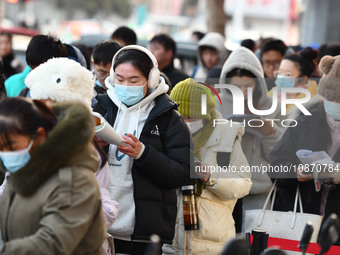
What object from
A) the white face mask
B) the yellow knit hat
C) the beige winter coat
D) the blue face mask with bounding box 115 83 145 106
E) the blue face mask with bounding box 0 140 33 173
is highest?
the blue face mask with bounding box 0 140 33 173

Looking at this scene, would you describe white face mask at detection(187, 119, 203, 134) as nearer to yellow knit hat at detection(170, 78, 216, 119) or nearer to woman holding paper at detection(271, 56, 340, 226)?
yellow knit hat at detection(170, 78, 216, 119)

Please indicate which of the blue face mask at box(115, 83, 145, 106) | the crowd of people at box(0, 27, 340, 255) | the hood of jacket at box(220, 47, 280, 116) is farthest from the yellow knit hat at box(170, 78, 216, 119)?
the hood of jacket at box(220, 47, 280, 116)

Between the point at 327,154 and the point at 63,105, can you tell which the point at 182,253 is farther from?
the point at 63,105

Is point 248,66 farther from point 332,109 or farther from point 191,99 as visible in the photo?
point 191,99

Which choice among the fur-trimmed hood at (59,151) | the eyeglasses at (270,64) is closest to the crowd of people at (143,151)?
the fur-trimmed hood at (59,151)

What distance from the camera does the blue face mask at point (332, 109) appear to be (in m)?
5.29

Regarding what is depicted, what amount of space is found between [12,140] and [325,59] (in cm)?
288

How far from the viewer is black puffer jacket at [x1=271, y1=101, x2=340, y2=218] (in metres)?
5.38

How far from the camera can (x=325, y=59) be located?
5.43 metres

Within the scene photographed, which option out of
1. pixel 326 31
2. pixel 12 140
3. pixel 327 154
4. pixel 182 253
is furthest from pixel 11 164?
pixel 326 31

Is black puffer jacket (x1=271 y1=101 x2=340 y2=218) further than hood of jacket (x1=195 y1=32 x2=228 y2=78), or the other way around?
hood of jacket (x1=195 y1=32 x2=228 y2=78)

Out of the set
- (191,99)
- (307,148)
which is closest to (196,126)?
(191,99)

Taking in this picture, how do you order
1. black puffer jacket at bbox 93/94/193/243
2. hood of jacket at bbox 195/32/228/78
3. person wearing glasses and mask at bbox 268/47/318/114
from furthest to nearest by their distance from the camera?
hood of jacket at bbox 195/32/228/78
person wearing glasses and mask at bbox 268/47/318/114
black puffer jacket at bbox 93/94/193/243

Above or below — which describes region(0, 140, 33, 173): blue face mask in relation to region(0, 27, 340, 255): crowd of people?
above
